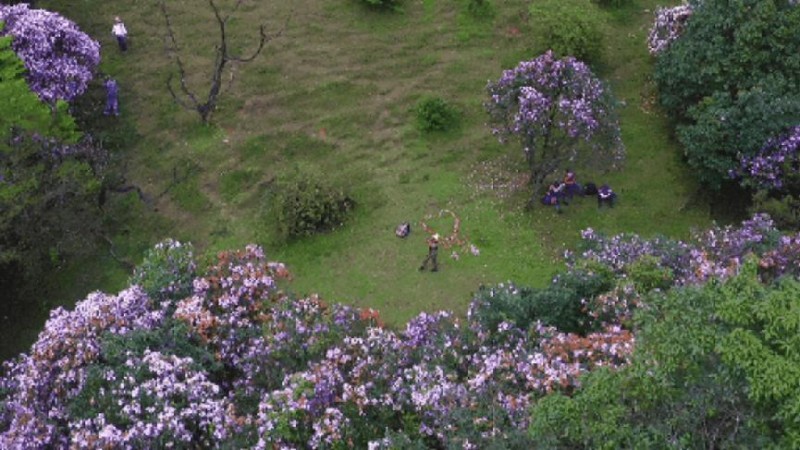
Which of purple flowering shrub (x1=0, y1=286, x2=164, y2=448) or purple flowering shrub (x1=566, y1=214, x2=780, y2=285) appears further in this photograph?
purple flowering shrub (x1=566, y1=214, x2=780, y2=285)

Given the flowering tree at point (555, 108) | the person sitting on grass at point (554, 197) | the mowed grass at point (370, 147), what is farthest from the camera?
the person sitting on grass at point (554, 197)

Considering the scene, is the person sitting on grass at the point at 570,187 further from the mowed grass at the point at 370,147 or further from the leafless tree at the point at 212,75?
the leafless tree at the point at 212,75

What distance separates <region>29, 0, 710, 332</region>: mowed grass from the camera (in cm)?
2353

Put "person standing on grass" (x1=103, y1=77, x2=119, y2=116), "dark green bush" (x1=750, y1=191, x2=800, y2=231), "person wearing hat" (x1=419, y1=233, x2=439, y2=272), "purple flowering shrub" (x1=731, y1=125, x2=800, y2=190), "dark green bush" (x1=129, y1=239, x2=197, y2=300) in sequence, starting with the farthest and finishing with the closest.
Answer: "person standing on grass" (x1=103, y1=77, x2=119, y2=116)
"person wearing hat" (x1=419, y1=233, x2=439, y2=272)
"purple flowering shrub" (x1=731, y1=125, x2=800, y2=190)
"dark green bush" (x1=750, y1=191, x2=800, y2=231)
"dark green bush" (x1=129, y1=239, x2=197, y2=300)

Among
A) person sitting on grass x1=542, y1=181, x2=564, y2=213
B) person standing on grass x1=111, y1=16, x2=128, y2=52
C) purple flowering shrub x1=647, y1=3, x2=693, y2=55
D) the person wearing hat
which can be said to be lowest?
the person wearing hat

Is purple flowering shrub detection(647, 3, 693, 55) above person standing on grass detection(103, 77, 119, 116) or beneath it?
above

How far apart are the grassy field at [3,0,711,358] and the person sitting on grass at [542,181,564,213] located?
256mm

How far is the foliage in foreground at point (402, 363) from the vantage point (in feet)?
35.9

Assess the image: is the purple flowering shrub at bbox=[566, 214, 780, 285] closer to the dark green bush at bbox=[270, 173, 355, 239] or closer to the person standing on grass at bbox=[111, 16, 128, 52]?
the dark green bush at bbox=[270, 173, 355, 239]

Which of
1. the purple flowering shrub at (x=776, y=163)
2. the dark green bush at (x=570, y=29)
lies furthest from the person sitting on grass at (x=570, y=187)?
the dark green bush at (x=570, y=29)

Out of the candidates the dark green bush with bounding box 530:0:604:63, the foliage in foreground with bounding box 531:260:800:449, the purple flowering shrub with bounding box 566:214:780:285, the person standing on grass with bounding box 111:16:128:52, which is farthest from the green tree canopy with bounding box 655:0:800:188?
the person standing on grass with bounding box 111:16:128:52

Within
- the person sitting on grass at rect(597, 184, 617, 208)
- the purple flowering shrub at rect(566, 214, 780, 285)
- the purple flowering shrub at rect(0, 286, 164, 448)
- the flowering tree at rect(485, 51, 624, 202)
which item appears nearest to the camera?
the purple flowering shrub at rect(0, 286, 164, 448)

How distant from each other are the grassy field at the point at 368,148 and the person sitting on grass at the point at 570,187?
341 mm

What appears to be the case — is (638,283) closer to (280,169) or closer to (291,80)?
(280,169)
